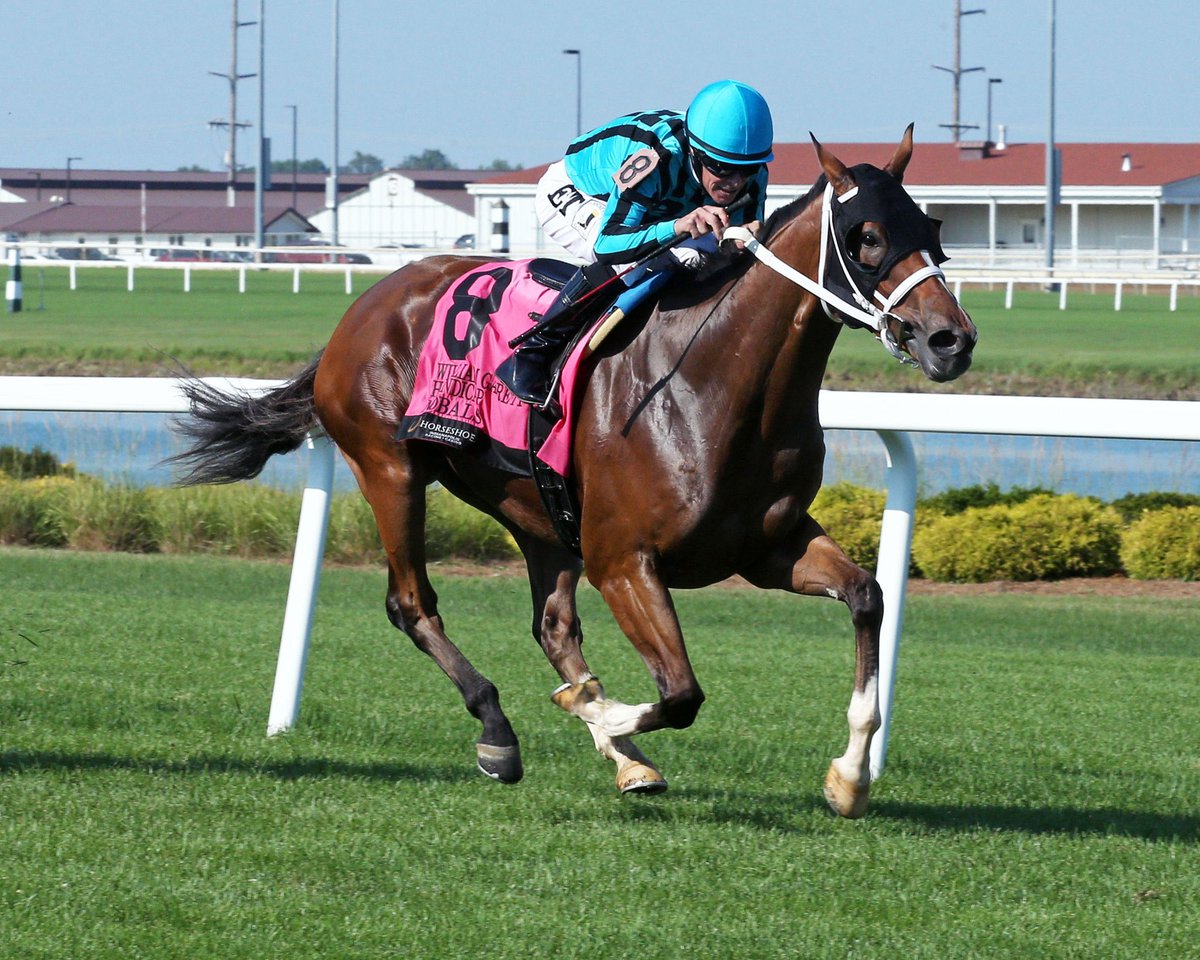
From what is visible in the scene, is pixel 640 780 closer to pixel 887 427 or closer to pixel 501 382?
pixel 501 382


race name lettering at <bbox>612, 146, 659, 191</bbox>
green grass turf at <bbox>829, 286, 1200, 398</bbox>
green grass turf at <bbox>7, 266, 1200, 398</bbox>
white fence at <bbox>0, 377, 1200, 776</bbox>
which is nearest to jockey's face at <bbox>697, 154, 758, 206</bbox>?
race name lettering at <bbox>612, 146, 659, 191</bbox>

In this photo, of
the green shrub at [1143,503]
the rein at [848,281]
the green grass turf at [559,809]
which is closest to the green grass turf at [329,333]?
the green shrub at [1143,503]

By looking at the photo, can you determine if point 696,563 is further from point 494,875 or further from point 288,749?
point 288,749

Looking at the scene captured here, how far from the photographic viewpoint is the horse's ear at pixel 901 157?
3.63m

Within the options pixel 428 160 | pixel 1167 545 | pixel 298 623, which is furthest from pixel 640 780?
pixel 428 160

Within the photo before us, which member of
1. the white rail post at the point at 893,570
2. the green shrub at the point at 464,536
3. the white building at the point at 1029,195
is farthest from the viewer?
the white building at the point at 1029,195

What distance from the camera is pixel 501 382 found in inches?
174

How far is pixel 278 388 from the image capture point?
212 inches

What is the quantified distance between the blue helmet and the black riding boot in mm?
415

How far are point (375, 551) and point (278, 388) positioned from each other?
451cm

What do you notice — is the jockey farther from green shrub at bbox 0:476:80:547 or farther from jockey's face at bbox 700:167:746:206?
green shrub at bbox 0:476:80:547

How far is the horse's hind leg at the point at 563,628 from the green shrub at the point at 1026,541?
4.65 m

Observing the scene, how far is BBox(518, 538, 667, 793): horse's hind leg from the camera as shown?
→ 4371 mm

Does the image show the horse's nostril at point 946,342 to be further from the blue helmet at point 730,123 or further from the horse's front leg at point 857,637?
the blue helmet at point 730,123
